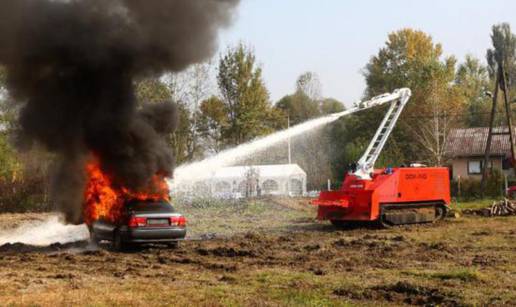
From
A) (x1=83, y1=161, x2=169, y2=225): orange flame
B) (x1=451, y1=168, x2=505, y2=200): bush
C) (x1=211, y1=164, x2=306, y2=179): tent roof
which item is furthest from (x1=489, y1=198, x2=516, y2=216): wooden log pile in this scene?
(x1=211, y1=164, x2=306, y2=179): tent roof

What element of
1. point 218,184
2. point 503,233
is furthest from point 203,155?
point 503,233

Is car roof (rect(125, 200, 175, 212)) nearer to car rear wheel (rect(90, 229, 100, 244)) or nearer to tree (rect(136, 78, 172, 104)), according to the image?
car rear wheel (rect(90, 229, 100, 244))

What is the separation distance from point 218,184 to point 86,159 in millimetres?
20783

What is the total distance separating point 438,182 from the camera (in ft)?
71.6

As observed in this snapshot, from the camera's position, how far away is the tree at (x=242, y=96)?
4212cm

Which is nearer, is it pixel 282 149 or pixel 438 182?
pixel 438 182

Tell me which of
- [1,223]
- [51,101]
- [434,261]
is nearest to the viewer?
[434,261]

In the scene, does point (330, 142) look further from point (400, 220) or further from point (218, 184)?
point (400, 220)

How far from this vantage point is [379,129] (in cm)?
2228

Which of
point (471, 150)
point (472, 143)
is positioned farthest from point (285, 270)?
point (472, 143)

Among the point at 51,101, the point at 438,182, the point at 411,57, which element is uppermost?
the point at 411,57

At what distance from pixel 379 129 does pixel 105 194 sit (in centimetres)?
1055

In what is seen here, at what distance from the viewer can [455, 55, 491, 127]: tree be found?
202 ft

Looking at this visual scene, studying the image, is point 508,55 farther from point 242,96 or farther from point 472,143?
point 242,96
